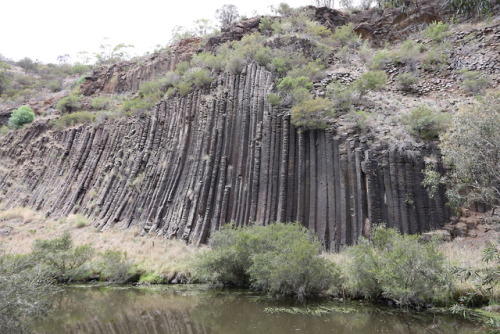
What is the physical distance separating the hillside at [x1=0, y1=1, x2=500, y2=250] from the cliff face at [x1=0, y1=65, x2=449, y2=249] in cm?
8

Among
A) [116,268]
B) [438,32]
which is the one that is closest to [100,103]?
[116,268]

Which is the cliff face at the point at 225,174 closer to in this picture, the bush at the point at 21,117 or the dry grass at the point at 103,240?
the dry grass at the point at 103,240

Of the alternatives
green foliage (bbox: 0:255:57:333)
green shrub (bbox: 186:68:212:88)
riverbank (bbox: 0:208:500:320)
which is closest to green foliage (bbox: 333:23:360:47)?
green shrub (bbox: 186:68:212:88)

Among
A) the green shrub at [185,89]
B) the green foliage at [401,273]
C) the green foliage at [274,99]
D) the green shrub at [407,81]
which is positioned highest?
the green shrub at [185,89]

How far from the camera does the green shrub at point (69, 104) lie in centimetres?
3866

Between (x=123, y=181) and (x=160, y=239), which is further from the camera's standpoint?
(x=123, y=181)

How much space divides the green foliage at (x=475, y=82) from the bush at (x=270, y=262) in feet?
43.0

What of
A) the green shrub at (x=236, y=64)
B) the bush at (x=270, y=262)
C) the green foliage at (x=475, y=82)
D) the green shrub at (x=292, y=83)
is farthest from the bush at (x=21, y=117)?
the green foliage at (x=475, y=82)

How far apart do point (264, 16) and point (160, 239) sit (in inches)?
1024

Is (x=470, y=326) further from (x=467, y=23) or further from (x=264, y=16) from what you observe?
(x=264, y=16)

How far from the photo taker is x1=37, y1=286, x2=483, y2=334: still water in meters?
9.11

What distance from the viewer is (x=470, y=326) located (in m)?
8.75

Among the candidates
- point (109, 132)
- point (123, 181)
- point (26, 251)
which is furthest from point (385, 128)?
point (109, 132)

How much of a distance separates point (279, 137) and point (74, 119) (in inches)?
1059
